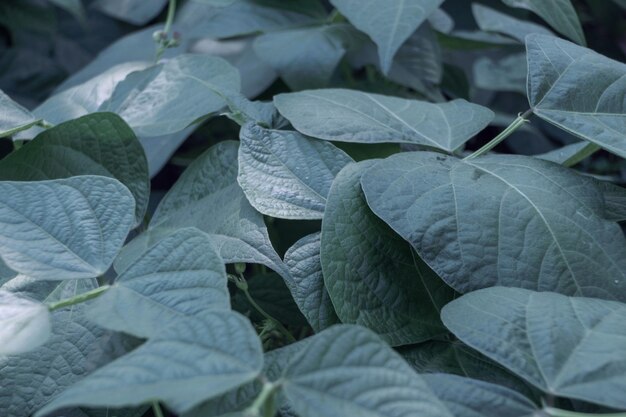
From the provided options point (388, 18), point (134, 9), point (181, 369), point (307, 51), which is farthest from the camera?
point (134, 9)

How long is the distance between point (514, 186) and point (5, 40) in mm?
1073

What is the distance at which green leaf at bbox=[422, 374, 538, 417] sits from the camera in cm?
36

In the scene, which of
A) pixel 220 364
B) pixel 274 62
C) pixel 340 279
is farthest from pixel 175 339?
pixel 274 62

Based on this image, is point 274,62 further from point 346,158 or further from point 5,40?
point 5,40

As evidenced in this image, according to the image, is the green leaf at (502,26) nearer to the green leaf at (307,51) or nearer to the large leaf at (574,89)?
the green leaf at (307,51)

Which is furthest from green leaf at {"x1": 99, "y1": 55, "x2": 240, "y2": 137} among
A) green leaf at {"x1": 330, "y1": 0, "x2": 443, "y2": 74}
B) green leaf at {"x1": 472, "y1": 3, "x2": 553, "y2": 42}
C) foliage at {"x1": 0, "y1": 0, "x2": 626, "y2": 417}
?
green leaf at {"x1": 472, "y1": 3, "x2": 553, "y2": 42}

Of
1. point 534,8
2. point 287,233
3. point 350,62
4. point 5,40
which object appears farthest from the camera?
point 5,40

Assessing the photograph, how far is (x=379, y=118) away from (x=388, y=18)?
0.53ft

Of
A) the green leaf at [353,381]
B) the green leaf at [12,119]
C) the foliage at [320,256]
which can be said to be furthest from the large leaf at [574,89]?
the green leaf at [12,119]

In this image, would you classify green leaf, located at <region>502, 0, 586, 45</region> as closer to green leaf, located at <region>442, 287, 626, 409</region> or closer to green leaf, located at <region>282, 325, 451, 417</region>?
green leaf, located at <region>442, 287, 626, 409</region>

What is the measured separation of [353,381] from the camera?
0.33 m

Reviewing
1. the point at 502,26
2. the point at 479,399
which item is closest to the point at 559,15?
the point at 502,26

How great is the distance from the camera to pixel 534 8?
30.2 inches

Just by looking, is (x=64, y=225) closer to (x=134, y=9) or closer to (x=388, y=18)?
(x=388, y=18)
